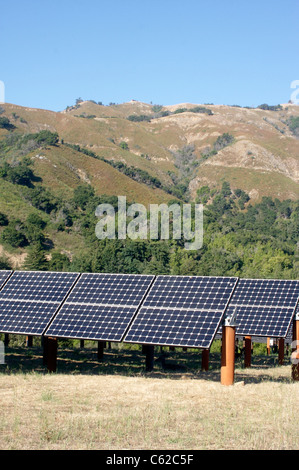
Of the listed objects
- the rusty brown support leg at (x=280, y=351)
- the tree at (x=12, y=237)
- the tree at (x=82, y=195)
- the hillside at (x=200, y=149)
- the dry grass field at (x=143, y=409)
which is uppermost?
the hillside at (x=200, y=149)

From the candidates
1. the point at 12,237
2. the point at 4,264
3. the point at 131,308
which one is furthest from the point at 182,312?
the point at 12,237

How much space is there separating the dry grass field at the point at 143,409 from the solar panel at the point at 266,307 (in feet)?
6.09

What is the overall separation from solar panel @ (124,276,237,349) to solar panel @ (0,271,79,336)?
3642 millimetres

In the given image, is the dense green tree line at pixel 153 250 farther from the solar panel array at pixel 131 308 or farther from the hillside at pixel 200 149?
the solar panel array at pixel 131 308

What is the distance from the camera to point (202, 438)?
42.2 ft

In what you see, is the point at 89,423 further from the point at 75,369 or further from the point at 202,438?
the point at 75,369

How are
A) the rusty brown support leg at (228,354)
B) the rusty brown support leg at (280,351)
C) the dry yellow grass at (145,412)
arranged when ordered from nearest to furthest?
1. the dry yellow grass at (145,412)
2. the rusty brown support leg at (228,354)
3. the rusty brown support leg at (280,351)

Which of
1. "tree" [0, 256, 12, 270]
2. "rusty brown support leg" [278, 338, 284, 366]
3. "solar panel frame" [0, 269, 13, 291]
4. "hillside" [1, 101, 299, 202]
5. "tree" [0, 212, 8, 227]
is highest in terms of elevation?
"hillside" [1, 101, 299, 202]

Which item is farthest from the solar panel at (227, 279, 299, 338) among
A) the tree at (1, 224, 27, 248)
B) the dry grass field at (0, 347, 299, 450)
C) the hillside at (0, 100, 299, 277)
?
the tree at (1, 224, 27, 248)

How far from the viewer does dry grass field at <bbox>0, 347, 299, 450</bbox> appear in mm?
12602

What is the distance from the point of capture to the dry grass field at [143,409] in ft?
41.3

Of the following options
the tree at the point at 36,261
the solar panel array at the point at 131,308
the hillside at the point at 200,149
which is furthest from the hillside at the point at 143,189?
the solar panel array at the point at 131,308

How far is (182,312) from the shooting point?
837 inches

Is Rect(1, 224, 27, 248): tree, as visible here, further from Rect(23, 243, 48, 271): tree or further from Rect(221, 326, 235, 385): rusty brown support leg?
Rect(221, 326, 235, 385): rusty brown support leg
